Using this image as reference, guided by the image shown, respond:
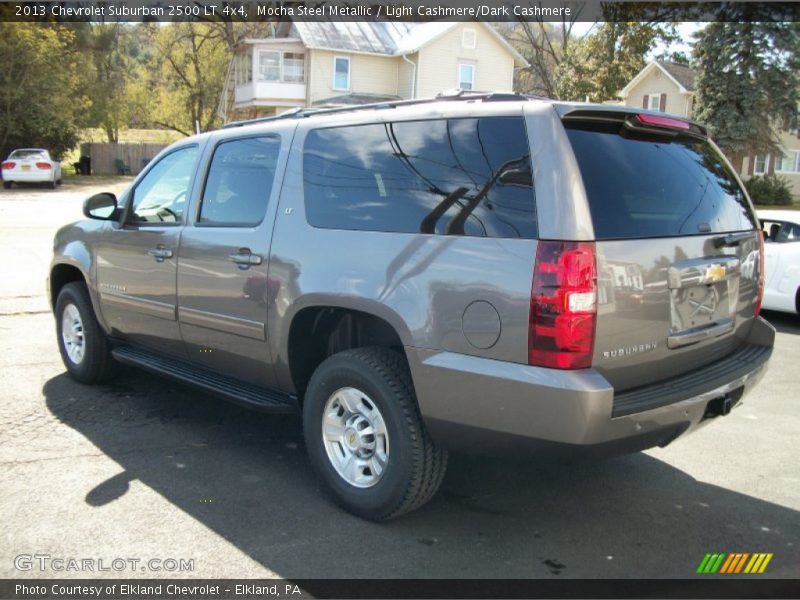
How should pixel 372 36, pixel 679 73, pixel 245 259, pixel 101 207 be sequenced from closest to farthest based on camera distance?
pixel 245 259
pixel 101 207
pixel 372 36
pixel 679 73

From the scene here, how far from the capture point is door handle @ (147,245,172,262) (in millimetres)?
4703

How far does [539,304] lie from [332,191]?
56.5 inches

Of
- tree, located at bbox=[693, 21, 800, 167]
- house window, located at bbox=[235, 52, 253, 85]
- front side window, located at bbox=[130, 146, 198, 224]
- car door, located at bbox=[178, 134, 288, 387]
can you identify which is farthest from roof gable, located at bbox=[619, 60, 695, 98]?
car door, located at bbox=[178, 134, 288, 387]

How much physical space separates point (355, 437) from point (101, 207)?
9.49 feet

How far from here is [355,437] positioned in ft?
12.1

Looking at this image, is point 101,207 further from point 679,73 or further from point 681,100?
point 679,73

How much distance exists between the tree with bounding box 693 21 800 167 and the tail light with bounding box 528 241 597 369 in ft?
104

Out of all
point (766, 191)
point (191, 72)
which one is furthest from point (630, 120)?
point (191, 72)

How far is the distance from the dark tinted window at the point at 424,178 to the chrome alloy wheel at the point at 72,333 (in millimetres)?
2865

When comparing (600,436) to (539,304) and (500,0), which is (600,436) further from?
(500,0)

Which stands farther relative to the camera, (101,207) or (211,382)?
(101,207)

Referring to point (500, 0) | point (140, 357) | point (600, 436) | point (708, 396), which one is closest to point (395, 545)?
point (600, 436)

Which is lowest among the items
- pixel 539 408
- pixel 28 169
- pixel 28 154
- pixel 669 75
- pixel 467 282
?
pixel 539 408

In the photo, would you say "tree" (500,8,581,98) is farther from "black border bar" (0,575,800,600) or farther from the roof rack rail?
"black border bar" (0,575,800,600)
